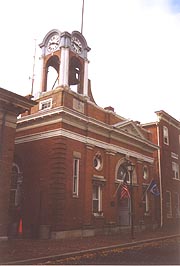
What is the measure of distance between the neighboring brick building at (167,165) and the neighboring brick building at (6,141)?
19.0 meters

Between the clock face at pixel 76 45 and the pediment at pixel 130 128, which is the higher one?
the clock face at pixel 76 45

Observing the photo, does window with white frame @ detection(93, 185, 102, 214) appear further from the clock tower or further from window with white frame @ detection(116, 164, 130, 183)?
the clock tower

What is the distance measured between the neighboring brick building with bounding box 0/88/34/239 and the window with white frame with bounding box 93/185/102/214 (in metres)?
7.78

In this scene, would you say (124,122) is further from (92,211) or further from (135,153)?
(92,211)

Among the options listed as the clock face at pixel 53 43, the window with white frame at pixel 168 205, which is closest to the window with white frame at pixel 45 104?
the clock face at pixel 53 43

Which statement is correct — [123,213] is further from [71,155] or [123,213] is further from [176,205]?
[176,205]

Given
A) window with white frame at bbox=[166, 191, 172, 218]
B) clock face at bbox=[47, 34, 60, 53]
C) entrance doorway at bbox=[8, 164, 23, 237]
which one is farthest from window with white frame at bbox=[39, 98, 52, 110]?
window with white frame at bbox=[166, 191, 172, 218]

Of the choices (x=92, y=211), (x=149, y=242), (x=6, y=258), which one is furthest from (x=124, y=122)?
(x=6, y=258)

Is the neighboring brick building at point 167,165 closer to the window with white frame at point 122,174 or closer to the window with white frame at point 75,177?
the window with white frame at point 122,174

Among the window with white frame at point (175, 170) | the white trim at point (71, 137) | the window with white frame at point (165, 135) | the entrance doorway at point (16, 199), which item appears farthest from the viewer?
the window with white frame at point (175, 170)

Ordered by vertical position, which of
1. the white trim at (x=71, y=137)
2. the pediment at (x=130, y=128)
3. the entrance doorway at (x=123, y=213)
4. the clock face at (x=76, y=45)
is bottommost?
the entrance doorway at (x=123, y=213)

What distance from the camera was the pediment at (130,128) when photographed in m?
24.8

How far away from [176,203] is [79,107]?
58.7ft

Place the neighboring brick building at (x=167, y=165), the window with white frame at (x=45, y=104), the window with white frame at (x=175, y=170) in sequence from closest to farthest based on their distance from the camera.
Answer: the window with white frame at (x=45, y=104) → the neighboring brick building at (x=167, y=165) → the window with white frame at (x=175, y=170)
